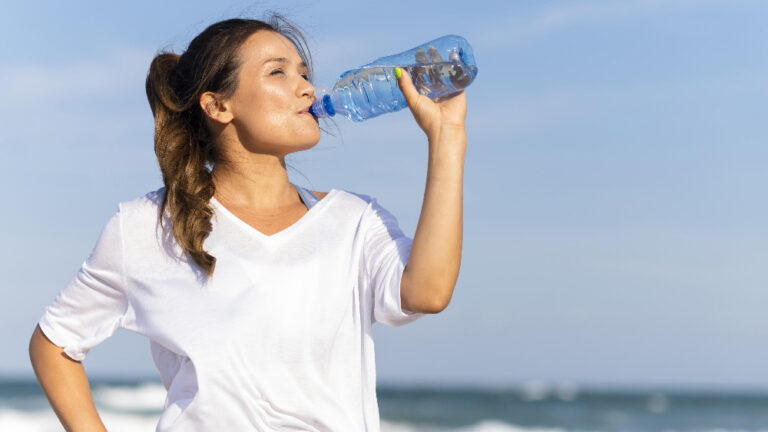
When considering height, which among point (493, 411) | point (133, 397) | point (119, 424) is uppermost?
point (493, 411)

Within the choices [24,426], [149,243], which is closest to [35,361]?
[149,243]

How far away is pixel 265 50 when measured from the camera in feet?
9.10

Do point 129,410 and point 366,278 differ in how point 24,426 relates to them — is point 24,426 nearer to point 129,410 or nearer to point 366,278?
point 129,410

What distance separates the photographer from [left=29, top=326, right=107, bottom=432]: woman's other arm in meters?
2.76

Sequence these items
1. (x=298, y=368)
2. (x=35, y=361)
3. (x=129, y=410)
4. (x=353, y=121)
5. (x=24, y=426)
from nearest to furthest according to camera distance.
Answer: (x=298, y=368) < (x=35, y=361) < (x=353, y=121) < (x=24, y=426) < (x=129, y=410)

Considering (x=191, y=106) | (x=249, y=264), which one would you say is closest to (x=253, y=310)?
(x=249, y=264)

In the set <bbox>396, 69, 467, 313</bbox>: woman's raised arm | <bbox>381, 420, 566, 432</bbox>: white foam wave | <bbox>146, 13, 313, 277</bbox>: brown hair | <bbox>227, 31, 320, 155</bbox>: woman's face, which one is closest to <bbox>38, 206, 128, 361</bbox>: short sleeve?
<bbox>146, 13, 313, 277</bbox>: brown hair

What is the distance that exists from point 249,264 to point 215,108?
563 mm

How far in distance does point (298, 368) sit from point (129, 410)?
18.8 meters

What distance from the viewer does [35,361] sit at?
110 inches

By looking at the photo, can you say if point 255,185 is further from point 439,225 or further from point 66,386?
point 66,386

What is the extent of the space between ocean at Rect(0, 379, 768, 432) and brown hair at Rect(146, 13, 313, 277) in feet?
46.8

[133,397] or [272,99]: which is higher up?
[133,397]

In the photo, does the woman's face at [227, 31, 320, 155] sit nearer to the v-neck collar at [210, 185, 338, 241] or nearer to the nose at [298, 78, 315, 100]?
the nose at [298, 78, 315, 100]
